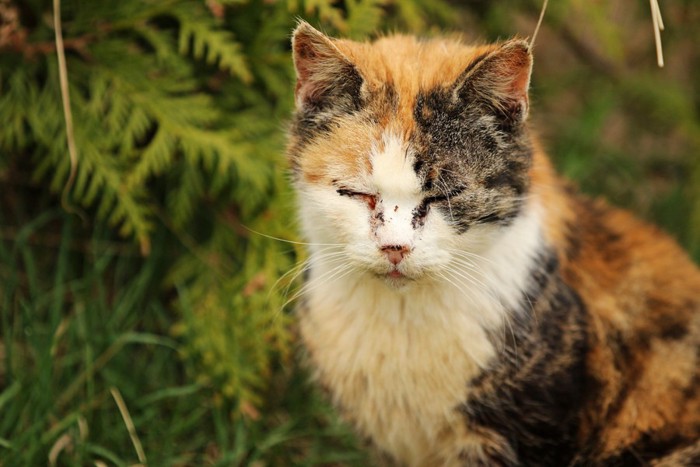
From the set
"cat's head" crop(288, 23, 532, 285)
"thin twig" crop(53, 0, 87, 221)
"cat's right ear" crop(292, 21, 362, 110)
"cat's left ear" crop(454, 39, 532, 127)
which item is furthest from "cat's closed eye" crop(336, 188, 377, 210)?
"thin twig" crop(53, 0, 87, 221)

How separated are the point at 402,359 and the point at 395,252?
1.50ft

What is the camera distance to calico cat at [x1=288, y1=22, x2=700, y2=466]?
1960 millimetres

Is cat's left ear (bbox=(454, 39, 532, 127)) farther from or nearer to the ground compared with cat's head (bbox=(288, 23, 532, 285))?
farther from the ground

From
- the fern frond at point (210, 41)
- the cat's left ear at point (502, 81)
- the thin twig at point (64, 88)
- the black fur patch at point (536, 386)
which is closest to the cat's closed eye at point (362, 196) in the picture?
the cat's left ear at point (502, 81)

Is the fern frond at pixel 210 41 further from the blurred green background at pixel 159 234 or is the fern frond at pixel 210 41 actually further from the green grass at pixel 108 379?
the green grass at pixel 108 379

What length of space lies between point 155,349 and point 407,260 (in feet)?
4.96

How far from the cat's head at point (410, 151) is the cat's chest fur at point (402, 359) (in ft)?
0.73

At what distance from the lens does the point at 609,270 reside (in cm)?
243

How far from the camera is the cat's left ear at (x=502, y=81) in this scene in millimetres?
1921

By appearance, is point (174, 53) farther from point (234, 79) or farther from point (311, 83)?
point (311, 83)

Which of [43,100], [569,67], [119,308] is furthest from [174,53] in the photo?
[569,67]

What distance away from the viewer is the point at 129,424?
266cm

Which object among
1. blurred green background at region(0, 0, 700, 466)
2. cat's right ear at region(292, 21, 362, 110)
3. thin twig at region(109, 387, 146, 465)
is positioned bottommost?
thin twig at region(109, 387, 146, 465)

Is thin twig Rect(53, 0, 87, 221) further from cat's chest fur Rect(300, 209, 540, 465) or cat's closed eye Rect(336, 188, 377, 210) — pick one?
cat's closed eye Rect(336, 188, 377, 210)
